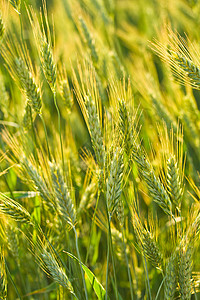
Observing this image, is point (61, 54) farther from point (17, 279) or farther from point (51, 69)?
point (17, 279)

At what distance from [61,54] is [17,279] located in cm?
132

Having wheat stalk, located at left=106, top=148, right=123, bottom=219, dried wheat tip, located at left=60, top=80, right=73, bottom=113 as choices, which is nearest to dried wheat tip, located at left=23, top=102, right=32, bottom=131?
dried wheat tip, located at left=60, top=80, right=73, bottom=113

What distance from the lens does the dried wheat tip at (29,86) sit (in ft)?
3.75

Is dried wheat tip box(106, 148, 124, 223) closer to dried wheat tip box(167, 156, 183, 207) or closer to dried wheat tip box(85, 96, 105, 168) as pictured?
dried wheat tip box(85, 96, 105, 168)

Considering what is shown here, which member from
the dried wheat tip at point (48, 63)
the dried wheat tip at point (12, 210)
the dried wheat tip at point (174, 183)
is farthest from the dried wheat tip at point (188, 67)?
the dried wheat tip at point (12, 210)

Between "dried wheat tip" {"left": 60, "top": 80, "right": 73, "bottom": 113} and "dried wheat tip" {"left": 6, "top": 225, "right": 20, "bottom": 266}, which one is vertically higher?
"dried wheat tip" {"left": 60, "top": 80, "right": 73, "bottom": 113}

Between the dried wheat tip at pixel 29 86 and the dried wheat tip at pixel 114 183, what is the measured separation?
349 mm

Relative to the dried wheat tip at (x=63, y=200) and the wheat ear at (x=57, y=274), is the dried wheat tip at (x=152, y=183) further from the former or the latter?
the wheat ear at (x=57, y=274)

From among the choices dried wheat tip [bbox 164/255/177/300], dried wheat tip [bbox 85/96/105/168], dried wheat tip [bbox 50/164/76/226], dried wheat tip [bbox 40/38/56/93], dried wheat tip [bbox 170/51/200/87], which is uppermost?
dried wheat tip [bbox 40/38/56/93]

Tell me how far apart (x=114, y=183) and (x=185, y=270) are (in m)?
0.35

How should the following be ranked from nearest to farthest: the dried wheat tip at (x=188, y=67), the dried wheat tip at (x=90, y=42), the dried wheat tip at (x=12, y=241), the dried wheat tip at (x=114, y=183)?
the dried wheat tip at (x=114, y=183)
the dried wheat tip at (x=188, y=67)
the dried wheat tip at (x=12, y=241)
the dried wheat tip at (x=90, y=42)

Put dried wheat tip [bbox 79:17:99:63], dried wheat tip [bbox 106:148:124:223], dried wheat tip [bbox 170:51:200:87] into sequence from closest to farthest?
1. dried wheat tip [bbox 106:148:124:223]
2. dried wheat tip [bbox 170:51:200:87]
3. dried wheat tip [bbox 79:17:99:63]

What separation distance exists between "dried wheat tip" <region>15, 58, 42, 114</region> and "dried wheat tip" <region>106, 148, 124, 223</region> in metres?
0.35

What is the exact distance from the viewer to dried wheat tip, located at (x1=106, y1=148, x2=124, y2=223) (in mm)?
970
